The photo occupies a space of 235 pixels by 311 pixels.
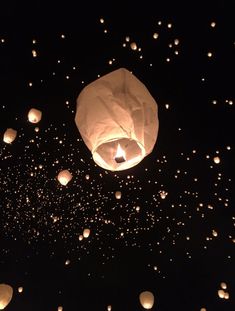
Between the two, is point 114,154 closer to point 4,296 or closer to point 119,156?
point 119,156

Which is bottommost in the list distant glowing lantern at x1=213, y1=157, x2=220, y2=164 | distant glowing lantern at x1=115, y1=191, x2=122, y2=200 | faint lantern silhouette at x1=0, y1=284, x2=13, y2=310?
distant glowing lantern at x1=115, y1=191, x2=122, y2=200

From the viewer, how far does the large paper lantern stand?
1137mm

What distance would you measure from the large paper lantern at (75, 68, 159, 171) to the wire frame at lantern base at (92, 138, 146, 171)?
44 millimetres

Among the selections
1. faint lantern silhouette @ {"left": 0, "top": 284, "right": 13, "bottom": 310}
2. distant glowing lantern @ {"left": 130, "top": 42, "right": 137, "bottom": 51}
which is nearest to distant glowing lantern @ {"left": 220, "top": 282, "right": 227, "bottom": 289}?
faint lantern silhouette @ {"left": 0, "top": 284, "right": 13, "bottom": 310}

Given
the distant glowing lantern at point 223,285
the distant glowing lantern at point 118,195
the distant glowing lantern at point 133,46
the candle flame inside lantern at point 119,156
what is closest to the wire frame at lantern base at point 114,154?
the candle flame inside lantern at point 119,156

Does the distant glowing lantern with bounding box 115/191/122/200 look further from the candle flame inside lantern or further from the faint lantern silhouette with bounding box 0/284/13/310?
the candle flame inside lantern

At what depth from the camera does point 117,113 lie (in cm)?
115

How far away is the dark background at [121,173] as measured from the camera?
260cm

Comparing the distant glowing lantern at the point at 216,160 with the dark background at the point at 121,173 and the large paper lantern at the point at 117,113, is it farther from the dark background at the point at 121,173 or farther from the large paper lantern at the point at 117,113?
the large paper lantern at the point at 117,113

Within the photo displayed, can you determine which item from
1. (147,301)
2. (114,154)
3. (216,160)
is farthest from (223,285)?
(114,154)

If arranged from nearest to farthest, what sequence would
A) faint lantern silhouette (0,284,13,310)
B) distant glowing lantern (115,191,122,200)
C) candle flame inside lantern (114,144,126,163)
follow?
candle flame inside lantern (114,144,126,163)
faint lantern silhouette (0,284,13,310)
distant glowing lantern (115,191,122,200)

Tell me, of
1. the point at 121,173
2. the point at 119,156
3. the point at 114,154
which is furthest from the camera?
the point at 121,173

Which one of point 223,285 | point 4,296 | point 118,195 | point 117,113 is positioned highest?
point 117,113

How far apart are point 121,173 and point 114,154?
1614mm
